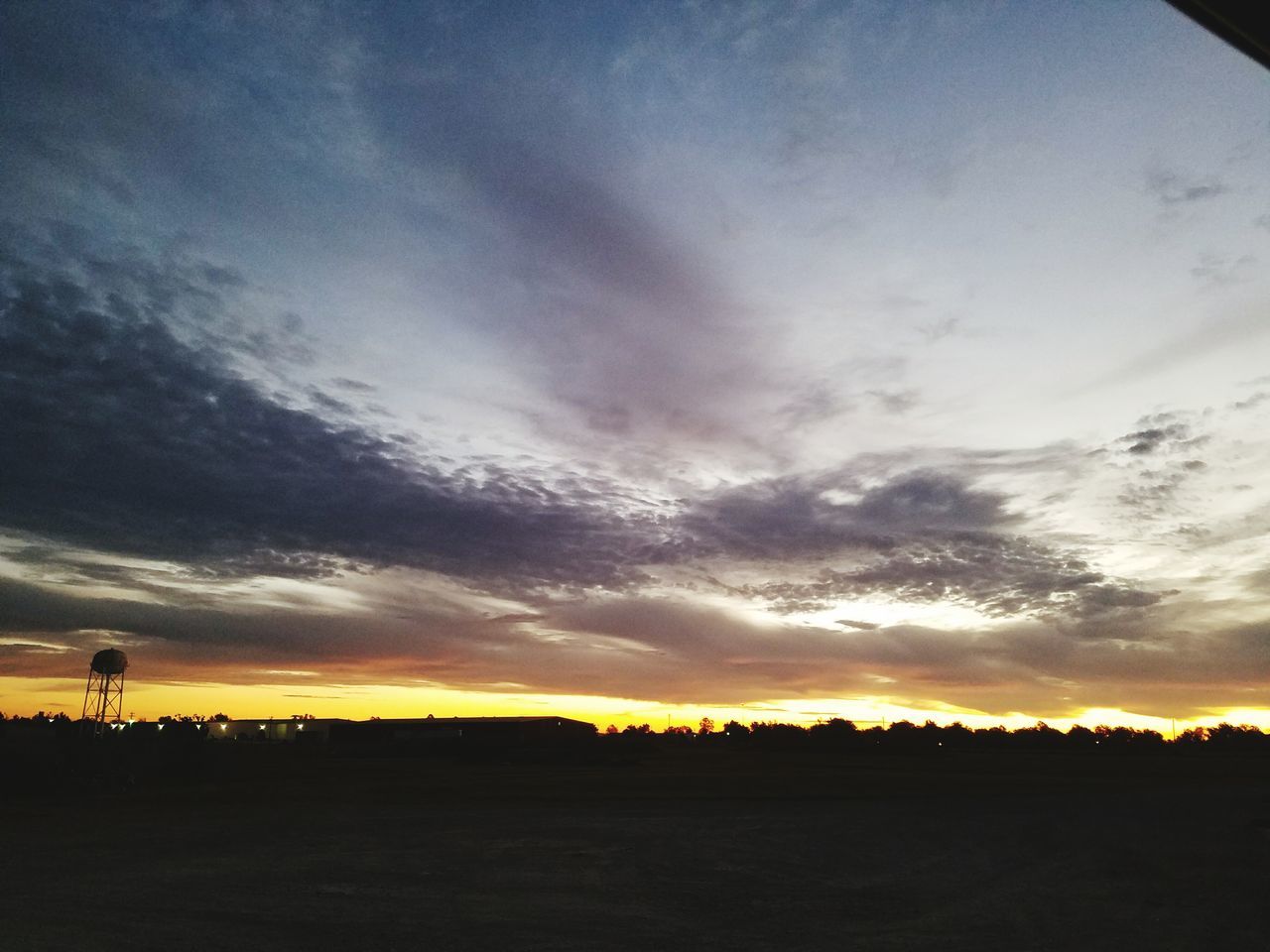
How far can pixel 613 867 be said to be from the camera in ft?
56.1

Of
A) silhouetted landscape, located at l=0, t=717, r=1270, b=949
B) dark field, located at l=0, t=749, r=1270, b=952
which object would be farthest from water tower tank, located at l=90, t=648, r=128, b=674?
dark field, located at l=0, t=749, r=1270, b=952

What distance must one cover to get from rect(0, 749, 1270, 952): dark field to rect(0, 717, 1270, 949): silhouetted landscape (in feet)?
0.25

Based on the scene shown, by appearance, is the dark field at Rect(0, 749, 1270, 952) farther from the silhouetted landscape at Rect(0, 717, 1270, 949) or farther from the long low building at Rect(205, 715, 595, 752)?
the long low building at Rect(205, 715, 595, 752)

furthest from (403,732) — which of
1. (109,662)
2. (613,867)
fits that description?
(613,867)

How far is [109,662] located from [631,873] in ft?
193

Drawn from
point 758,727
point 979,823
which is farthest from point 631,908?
point 758,727

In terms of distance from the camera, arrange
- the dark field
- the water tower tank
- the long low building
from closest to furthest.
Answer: the dark field < the water tower tank < the long low building

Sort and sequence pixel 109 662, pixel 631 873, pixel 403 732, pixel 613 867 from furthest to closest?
1. pixel 403 732
2. pixel 109 662
3. pixel 613 867
4. pixel 631 873

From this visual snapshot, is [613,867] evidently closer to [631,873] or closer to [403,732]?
[631,873]

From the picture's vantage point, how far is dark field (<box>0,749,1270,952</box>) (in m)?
11.6

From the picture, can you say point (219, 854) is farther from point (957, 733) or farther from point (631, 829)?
point (957, 733)

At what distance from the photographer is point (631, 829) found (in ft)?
74.9

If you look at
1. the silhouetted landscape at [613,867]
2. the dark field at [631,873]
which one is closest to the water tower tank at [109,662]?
the silhouetted landscape at [613,867]

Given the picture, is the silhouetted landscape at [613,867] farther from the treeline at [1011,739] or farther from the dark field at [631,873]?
the treeline at [1011,739]
